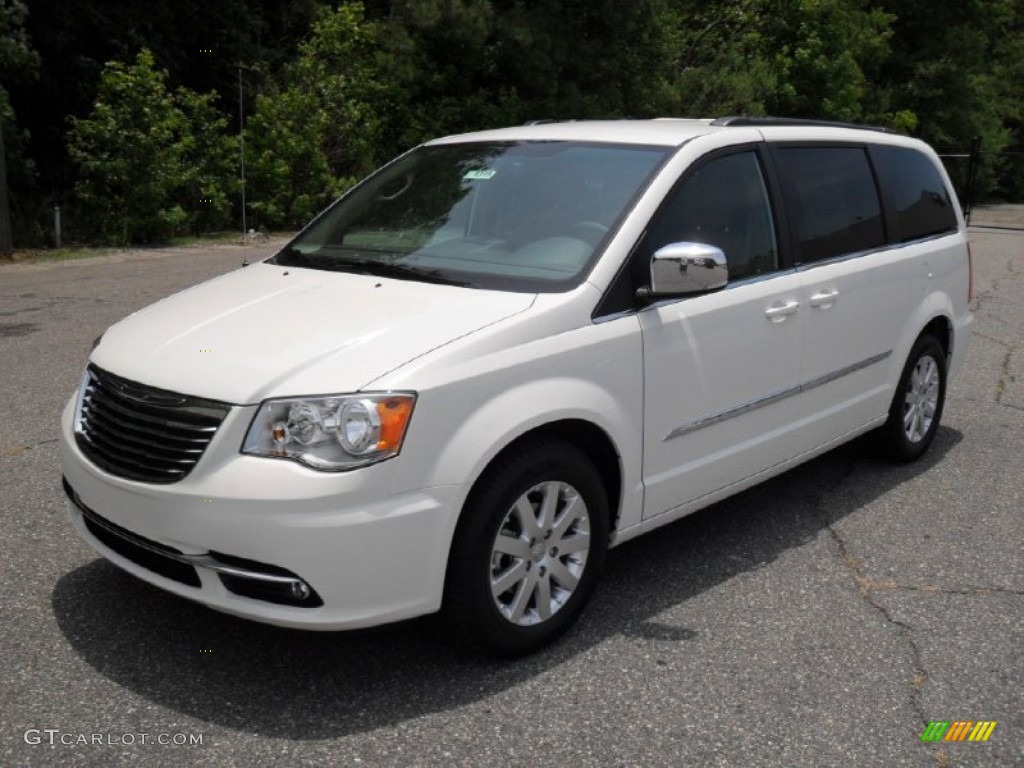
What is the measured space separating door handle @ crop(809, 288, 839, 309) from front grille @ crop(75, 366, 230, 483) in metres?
2.68

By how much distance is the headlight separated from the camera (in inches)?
129

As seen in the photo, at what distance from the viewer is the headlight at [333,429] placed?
129 inches

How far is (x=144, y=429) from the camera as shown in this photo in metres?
3.51

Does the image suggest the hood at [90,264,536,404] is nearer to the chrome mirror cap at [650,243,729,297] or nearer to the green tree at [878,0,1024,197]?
the chrome mirror cap at [650,243,729,297]

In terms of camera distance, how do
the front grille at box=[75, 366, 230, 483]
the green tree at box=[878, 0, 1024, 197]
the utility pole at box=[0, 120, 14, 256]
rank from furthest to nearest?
the green tree at box=[878, 0, 1024, 197], the utility pole at box=[0, 120, 14, 256], the front grille at box=[75, 366, 230, 483]

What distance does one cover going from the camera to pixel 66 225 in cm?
1769

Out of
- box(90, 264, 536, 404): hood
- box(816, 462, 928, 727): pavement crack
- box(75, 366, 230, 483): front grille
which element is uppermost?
box(90, 264, 536, 404): hood

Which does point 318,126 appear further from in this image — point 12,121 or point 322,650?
point 322,650

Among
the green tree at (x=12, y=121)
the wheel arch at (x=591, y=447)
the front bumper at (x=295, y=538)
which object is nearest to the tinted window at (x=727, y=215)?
the wheel arch at (x=591, y=447)

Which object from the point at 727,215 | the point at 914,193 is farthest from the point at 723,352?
the point at 914,193

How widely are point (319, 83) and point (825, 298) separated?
17.0m

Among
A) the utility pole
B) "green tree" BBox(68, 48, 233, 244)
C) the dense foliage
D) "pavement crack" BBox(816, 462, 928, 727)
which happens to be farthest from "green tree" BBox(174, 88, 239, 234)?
"pavement crack" BBox(816, 462, 928, 727)

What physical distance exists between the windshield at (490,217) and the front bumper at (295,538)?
103 centimetres

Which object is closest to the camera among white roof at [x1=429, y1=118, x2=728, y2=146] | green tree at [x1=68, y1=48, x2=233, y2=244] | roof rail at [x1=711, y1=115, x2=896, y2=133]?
white roof at [x1=429, y1=118, x2=728, y2=146]
